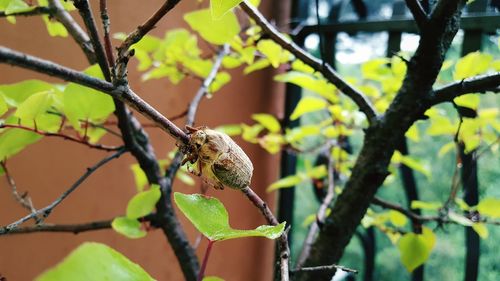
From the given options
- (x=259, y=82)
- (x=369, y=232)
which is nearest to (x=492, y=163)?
(x=369, y=232)

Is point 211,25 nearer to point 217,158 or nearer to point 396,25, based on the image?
point 217,158

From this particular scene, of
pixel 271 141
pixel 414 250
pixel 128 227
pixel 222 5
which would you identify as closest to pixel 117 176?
pixel 271 141

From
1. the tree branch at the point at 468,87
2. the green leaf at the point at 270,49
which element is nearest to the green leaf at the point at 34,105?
the green leaf at the point at 270,49

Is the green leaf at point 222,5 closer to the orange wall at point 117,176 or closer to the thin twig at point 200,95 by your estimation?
the thin twig at point 200,95

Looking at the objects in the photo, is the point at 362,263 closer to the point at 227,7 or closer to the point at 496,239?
the point at 496,239

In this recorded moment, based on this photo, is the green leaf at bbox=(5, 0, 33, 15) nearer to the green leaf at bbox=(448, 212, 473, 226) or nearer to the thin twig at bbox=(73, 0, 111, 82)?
the thin twig at bbox=(73, 0, 111, 82)

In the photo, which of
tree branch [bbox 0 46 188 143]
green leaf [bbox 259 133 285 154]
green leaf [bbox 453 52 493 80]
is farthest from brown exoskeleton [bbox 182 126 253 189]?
green leaf [bbox 259 133 285 154]
